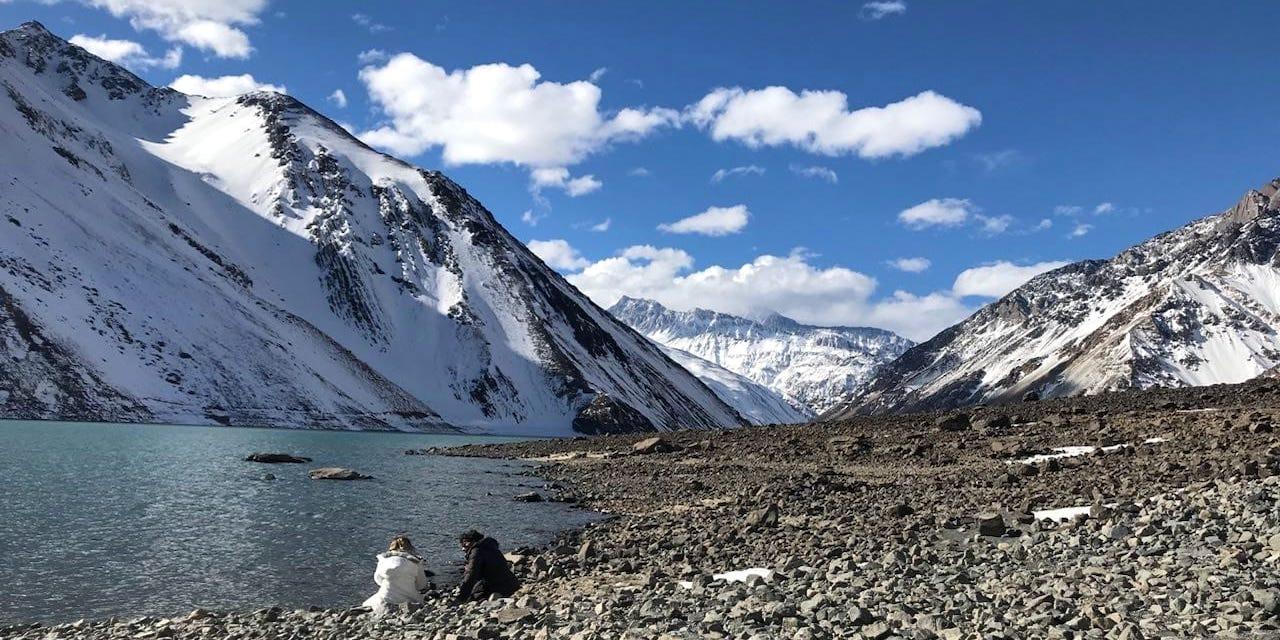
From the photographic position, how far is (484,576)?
21172 mm

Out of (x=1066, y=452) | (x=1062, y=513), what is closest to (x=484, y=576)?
(x=1062, y=513)

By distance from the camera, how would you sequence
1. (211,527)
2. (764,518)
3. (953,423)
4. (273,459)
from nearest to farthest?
1. (764,518)
2. (211,527)
3. (953,423)
4. (273,459)

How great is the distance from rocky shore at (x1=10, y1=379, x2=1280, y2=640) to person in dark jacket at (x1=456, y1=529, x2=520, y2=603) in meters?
1.07

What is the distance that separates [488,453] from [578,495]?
52369mm

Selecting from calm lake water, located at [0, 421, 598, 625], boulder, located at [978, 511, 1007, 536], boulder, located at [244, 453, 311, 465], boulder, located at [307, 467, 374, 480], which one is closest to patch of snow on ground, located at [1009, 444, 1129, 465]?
boulder, located at [978, 511, 1007, 536]

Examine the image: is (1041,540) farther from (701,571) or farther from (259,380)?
(259,380)

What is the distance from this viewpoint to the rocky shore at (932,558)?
12750 millimetres

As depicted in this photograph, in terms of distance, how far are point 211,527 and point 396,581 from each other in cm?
1774

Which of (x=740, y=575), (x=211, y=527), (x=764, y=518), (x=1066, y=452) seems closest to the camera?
(x=740, y=575)

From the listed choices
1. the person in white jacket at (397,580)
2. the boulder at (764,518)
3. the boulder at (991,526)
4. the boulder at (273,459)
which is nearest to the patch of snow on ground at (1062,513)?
the boulder at (991,526)

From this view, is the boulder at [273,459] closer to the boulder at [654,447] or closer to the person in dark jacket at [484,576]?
the boulder at [654,447]

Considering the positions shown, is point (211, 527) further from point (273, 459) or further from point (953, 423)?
point (953, 423)

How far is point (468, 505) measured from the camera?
45594mm

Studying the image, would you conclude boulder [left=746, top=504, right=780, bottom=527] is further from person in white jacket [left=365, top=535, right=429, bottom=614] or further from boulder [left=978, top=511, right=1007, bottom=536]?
person in white jacket [left=365, top=535, right=429, bottom=614]
